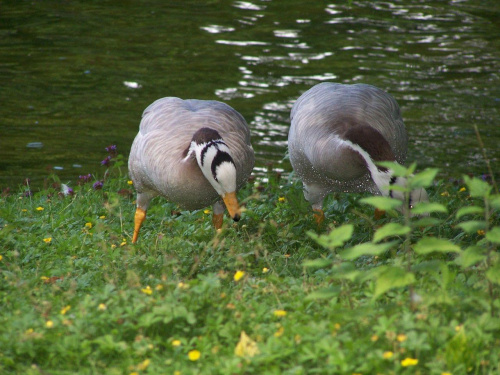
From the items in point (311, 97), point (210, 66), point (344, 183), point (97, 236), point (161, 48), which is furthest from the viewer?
point (161, 48)

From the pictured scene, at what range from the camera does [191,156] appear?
598 centimetres

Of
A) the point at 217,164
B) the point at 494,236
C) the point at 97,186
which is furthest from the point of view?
the point at 97,186

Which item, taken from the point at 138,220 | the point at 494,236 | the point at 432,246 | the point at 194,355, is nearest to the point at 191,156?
the point at 138,220

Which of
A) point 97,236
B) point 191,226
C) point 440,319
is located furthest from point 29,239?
point 440,319

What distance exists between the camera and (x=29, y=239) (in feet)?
20.9

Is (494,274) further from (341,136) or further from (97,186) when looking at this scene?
(97,186)

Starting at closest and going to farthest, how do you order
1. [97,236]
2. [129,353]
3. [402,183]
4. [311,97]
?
[129,353] → [402,183] → [97,236] → [311,97]

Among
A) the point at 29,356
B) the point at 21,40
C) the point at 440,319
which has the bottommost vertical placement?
the point at 21,40

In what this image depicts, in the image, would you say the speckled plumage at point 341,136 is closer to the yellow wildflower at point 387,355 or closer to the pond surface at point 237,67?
the yellow wildflower at point 387,355

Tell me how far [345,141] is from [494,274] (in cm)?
255

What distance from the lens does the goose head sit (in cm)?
555

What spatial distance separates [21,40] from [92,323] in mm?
12317

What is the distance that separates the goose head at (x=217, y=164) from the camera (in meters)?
5.55

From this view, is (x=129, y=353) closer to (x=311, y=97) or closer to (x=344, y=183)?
(x=344, y=183)
